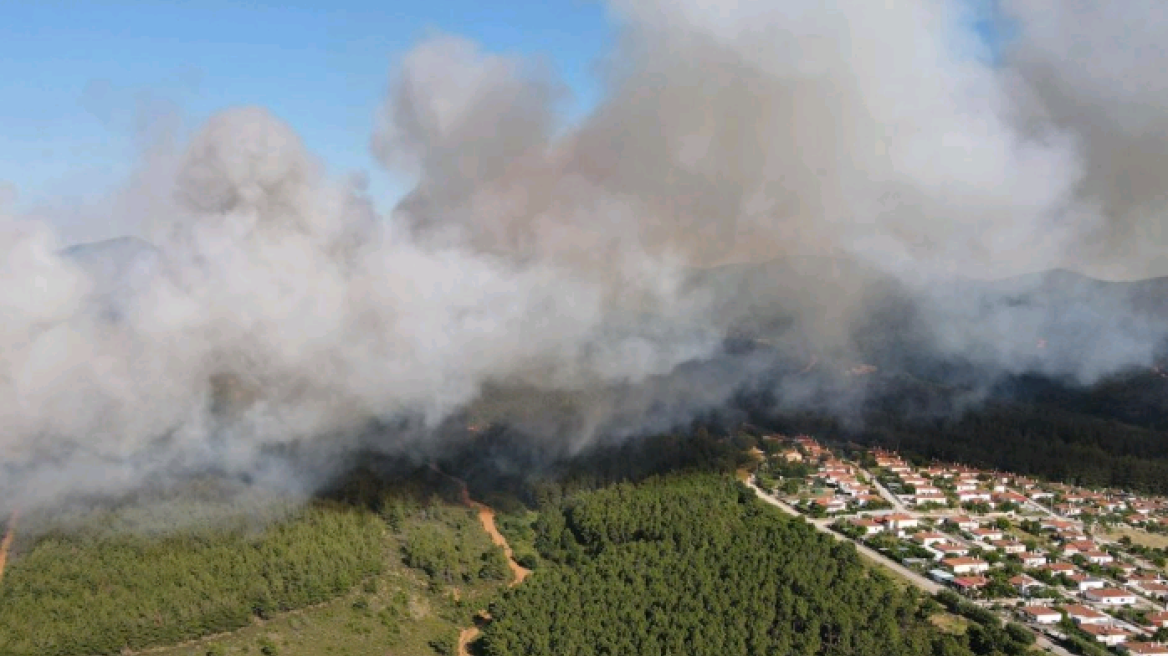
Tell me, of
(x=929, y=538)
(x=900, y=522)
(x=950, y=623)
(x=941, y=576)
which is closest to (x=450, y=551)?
(x=950, y=623)

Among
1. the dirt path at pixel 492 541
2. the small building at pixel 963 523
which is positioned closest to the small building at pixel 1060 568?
the small building at pixel 963 523

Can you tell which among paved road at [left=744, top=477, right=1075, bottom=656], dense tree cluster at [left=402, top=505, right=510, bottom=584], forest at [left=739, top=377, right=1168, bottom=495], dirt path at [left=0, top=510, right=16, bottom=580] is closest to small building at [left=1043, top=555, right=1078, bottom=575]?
paved road at [left=744, top=477, right=1075, bottom=656]

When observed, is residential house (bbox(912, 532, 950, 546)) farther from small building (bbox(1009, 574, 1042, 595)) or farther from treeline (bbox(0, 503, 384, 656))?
treeline (bbox(0, 503, 384, 656))

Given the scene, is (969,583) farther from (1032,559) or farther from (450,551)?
(450,551)

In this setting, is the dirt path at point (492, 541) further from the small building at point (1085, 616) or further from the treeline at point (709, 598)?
the small building at point (1085, 616)

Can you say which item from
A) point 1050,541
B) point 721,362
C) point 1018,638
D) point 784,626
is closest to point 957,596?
point 1018,638
